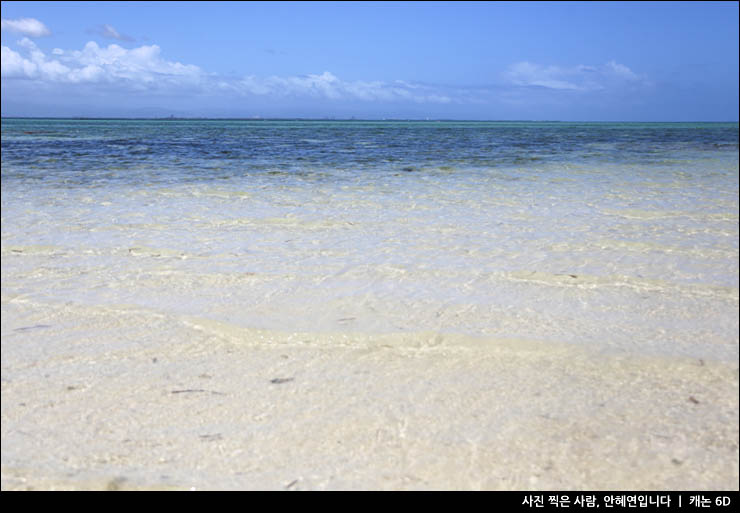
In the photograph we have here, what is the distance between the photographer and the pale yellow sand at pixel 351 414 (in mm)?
2154

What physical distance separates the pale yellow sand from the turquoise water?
354 mm

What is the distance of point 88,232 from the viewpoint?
596cm

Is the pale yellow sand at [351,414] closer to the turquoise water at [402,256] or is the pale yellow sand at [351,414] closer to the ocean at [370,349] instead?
the ocean at [370,349]

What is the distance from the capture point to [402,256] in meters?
5.26

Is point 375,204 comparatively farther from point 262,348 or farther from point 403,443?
point 403,443

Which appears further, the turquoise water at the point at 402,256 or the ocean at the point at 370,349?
the turquoise water at the point at 402,256

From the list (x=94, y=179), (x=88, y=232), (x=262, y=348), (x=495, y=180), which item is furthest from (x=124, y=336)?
(x=495, y=180)

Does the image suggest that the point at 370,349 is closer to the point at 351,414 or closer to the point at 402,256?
the point at 351,414

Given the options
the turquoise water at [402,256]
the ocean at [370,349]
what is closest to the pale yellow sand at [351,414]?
the ocean at [370,349]

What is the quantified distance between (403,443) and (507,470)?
39 centimetres

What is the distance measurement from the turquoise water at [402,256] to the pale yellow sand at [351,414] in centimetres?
35

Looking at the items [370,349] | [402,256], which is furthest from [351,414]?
[402,256]

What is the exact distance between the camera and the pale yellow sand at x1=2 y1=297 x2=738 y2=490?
2.15 metres

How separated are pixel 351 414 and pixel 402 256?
2.80 m
